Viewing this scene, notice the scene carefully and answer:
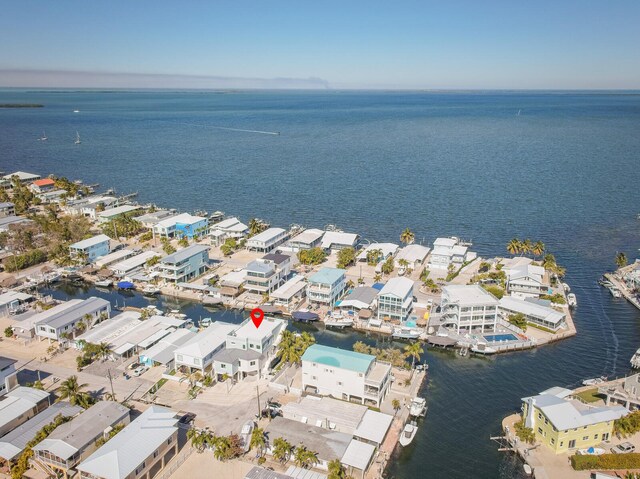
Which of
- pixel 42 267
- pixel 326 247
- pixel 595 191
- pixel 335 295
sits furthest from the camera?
pixel 595 191

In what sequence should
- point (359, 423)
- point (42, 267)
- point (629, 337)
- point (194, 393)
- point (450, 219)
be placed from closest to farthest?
1. point (359, 423)
2. point (194, 393)
3. point (629, 337)
4. point (42, 267)
5. point (450, 219)

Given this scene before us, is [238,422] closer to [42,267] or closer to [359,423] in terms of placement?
[359,423]

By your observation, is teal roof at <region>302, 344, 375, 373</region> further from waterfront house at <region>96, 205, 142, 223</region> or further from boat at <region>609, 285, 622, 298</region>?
waterfront house at <region>96, 205, 142, 223</region>

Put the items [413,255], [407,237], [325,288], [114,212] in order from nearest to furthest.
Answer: [325,288] → [413,255] → [407,237] → [114,212]

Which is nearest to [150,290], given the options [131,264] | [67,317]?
[131,264]

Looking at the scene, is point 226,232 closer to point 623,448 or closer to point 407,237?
point 407,237

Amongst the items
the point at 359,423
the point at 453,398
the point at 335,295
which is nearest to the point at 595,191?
the point at 335,295
